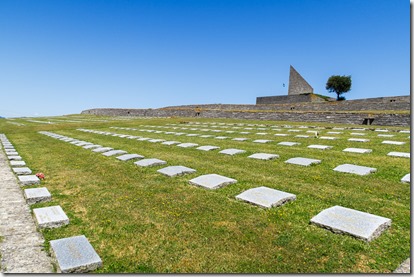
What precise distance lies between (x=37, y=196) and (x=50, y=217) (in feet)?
3.91

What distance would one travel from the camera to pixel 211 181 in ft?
18.2

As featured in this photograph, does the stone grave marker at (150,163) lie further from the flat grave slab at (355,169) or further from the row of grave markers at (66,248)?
the flat grave slab at (355,169)

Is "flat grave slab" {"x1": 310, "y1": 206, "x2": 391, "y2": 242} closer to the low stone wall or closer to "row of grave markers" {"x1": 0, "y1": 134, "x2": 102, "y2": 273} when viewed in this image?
"row of grave markers" {"x1": 0, "y1": 134, "x2": 102, "y2": 273}

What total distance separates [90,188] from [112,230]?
2249 millimetres

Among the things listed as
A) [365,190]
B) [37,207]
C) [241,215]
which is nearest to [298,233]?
[241,215]

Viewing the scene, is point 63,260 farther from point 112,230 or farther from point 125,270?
point 112,230

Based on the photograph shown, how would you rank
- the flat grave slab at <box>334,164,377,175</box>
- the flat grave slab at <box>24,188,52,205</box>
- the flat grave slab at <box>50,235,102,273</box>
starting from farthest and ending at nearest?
the flat grave slab at <box>334,164,377,175</box>, the flat grave slab at <box>24,188,52,205</box>, the flat grave slab at <box>50,235,102,273</box>

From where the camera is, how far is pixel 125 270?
9.22 feet

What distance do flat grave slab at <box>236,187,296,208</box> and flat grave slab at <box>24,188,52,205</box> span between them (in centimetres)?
340

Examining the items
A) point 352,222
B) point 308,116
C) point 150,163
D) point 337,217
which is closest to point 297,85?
point 308,116

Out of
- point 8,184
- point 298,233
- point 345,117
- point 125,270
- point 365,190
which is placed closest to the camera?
point 125,270

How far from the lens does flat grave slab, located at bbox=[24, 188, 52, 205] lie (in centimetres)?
475

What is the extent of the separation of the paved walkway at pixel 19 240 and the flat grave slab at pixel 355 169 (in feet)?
19.2

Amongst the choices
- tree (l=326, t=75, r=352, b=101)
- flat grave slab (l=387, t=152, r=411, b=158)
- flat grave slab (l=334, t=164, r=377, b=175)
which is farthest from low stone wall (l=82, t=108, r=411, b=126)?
tree (l=326, t=75, r=352, b=101)
